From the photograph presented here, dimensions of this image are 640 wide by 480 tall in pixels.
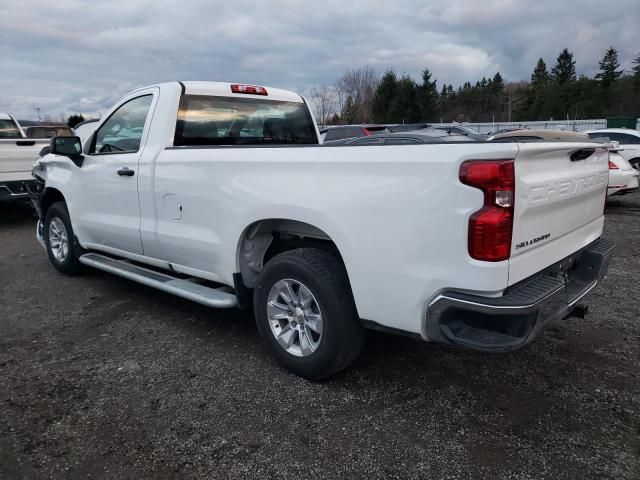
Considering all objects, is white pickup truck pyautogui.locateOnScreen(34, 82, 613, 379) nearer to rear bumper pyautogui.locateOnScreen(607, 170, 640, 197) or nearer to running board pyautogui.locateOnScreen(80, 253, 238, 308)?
running board pyautogui.locateOnScreen(80, 253, 238, 308)

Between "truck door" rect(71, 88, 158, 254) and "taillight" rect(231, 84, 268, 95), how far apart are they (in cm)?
70

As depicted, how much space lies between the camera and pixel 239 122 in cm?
443

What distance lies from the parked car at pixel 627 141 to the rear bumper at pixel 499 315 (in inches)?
488

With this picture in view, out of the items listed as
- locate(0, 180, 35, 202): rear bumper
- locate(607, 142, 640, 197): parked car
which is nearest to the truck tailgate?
locate(607, 142, 640, 197): parked car

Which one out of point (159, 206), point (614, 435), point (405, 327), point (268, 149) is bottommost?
point (614, 435)

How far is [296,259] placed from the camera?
10.3 ft

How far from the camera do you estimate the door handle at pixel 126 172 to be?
13.7ft

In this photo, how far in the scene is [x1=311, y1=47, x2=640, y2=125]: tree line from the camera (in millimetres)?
50781

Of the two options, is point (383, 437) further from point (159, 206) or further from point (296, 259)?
point (159, 206)

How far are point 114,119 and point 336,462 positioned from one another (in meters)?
3.75

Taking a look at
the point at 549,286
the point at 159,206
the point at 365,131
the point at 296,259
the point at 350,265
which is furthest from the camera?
the point at 365,131

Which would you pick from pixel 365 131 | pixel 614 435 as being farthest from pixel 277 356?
pixel 365 131

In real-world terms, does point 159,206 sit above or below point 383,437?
above

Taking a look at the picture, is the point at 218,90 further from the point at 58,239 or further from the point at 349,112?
the point at 349,112
